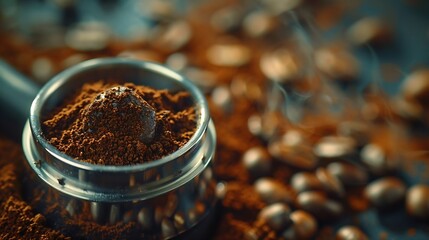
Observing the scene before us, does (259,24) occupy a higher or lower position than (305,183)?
higher

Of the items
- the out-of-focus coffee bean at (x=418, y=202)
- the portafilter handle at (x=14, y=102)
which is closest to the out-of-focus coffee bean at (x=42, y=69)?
the portafilter handle at (x=14, y=102)

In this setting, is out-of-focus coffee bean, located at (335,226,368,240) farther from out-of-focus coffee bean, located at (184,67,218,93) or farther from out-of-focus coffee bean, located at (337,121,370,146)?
out-of-focus coffee bean, located at (184,67,218,93)

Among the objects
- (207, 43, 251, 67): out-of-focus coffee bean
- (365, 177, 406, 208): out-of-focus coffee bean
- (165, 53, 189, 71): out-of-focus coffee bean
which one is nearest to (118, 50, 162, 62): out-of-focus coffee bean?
(165, 53, 189, 71): out-of-focus coffee bean

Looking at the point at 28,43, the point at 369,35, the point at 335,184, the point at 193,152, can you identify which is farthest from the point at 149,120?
the point at 369,35

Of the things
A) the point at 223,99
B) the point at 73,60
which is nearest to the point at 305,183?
the point at 223,99

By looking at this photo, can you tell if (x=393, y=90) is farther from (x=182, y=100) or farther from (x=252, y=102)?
(x=182, y=100)

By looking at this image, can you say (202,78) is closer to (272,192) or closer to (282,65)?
(282,65)
